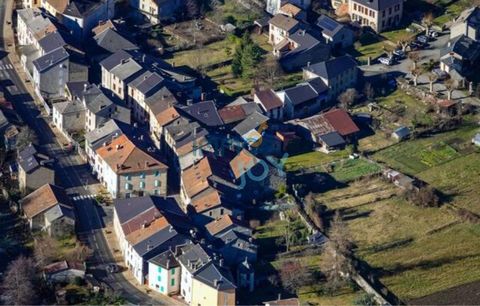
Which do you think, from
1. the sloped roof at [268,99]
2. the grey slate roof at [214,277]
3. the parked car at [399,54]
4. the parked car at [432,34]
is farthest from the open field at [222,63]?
the grey slate roof at [214,277]

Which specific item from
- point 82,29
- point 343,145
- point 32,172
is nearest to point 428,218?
point 343,145

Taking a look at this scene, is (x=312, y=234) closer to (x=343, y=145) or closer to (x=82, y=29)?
(x=343, y=145)

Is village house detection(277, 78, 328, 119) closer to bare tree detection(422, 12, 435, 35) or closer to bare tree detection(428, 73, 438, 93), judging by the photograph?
bare tree detection(428, 73, 438, 93)

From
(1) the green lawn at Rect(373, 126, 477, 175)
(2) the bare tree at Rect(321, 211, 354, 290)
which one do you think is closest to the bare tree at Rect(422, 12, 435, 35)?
(1) the green lawn at Rect(373, 126, 477, 175)

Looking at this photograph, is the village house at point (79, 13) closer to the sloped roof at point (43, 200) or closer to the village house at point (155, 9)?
the village house at point (155, 9)

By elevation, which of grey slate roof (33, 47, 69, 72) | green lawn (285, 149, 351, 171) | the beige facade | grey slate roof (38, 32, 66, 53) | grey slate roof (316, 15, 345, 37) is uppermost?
grey slate roof (38, 32, 66, 53)

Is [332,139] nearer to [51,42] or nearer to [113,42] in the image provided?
[113,42]

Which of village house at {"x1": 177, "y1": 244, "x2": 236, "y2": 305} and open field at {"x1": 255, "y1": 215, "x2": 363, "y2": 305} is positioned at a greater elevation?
village house at {"x1": 177, "y1": 244, "x2": 236, "y2": 305}
